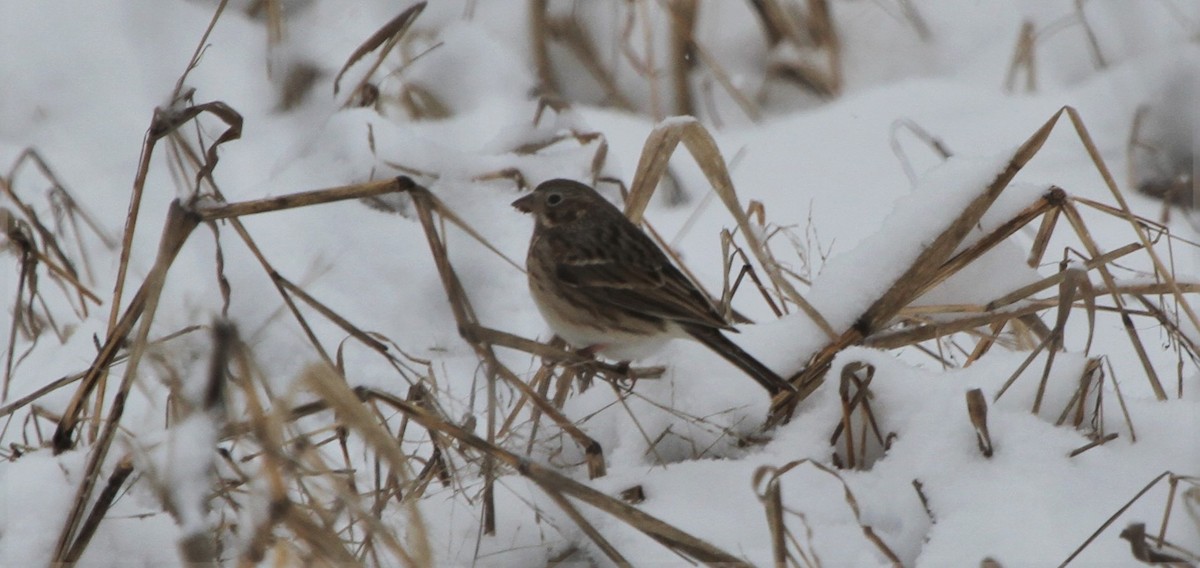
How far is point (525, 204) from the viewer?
341 centimetres

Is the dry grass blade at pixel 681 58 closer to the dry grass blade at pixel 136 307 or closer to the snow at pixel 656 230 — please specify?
the snow at pixel 656 230

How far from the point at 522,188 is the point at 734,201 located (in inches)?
44.3

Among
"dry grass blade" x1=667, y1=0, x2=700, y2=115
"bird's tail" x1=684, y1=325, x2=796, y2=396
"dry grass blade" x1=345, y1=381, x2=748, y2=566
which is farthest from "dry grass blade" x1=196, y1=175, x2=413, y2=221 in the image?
"dry grass blade" x1=667, y1=0, x2=700, y2=115

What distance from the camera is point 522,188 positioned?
3.80 metres

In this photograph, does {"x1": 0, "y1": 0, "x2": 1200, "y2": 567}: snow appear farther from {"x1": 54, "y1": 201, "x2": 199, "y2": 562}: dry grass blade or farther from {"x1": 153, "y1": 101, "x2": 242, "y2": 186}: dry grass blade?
→ {"x1": 153, "y1": 101, "x2": 242, "y2": 186}: dry grass blade

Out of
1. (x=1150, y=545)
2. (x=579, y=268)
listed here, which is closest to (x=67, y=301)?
(x=579, y=268)

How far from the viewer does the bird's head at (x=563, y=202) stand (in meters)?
3.35

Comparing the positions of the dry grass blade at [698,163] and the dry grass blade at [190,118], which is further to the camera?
the dry grass blade at [698,163]

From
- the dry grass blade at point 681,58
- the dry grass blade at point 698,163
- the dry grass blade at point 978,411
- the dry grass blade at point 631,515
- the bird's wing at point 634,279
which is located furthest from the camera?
the dry grass blade at point 681,58

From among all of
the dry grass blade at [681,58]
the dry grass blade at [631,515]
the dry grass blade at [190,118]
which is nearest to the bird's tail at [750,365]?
the dry grass blade at [631,515]

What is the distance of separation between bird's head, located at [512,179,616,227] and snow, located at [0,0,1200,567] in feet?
0.99

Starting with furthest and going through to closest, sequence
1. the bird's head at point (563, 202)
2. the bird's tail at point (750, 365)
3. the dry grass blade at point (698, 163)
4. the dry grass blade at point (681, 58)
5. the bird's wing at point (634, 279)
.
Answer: the dry grass blade at point (681, 58), the bird's head at point (563, 202), the bird's wing at point (634, 279), the dry grass blade at point (698, 163), the bird's tail at point (750, 365)

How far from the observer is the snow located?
2.22 metres

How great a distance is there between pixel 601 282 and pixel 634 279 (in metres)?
0.09
